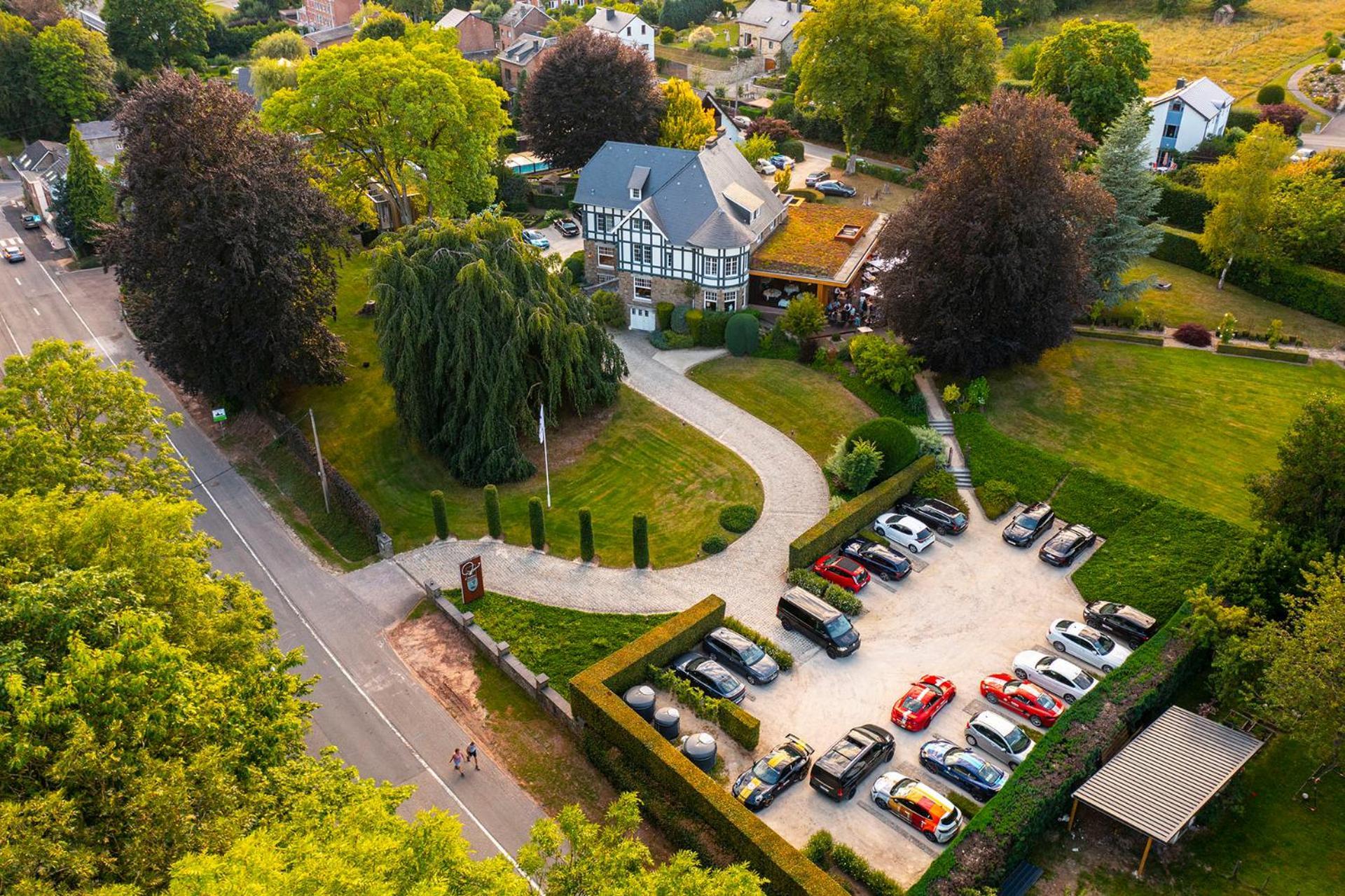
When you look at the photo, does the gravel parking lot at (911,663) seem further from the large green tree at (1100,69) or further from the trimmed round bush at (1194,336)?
the large green tree at (1100,69)

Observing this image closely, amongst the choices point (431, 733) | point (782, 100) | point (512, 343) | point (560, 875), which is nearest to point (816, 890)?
point (560, 875)

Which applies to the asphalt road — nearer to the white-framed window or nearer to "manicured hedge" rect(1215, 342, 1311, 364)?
the white-framed window

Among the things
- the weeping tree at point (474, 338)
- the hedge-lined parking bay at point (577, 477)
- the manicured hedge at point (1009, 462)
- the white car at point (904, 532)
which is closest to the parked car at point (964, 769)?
the white car at point (904, 532)

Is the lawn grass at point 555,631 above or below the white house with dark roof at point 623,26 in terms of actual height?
below

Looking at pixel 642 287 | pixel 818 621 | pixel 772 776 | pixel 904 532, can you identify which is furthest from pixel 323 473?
pixel 904 532

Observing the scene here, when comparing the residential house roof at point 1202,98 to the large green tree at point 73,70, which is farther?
the large green tree at point 73,70

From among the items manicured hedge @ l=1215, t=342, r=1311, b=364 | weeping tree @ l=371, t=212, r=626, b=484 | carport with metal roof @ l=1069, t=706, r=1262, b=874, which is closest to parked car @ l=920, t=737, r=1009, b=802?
carport with metal roof @ l=1069, t=706, r=1262, b=874
